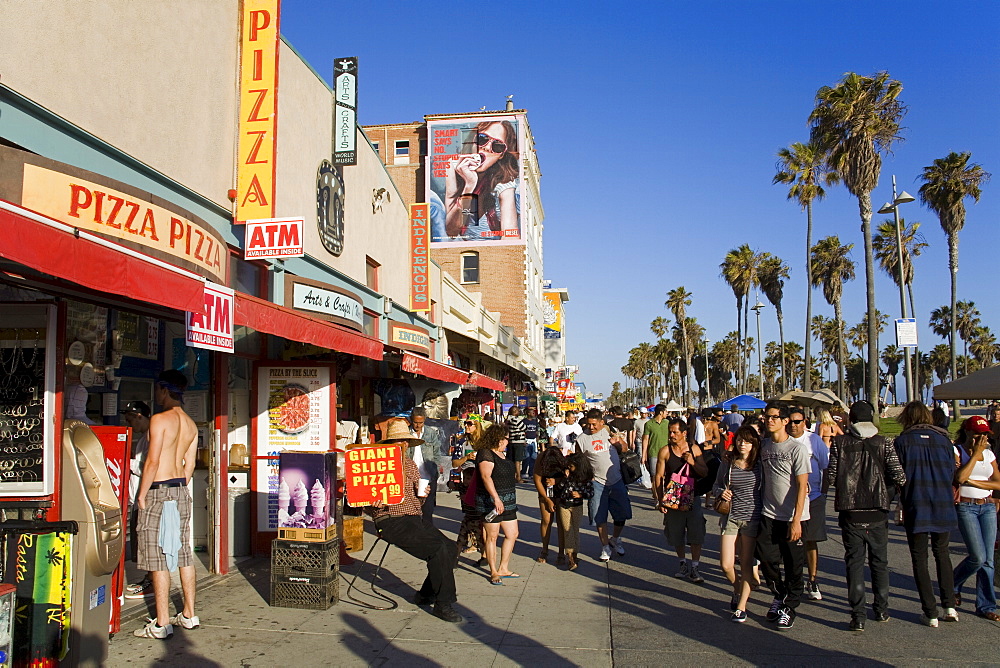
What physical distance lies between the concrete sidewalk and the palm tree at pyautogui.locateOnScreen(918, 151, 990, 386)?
32665 mm

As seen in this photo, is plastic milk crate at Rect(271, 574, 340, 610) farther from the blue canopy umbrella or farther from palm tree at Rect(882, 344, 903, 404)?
palm tree at Rect(882, 344, 903, 404)

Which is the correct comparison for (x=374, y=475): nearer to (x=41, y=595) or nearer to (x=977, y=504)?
(x=41, y=595)

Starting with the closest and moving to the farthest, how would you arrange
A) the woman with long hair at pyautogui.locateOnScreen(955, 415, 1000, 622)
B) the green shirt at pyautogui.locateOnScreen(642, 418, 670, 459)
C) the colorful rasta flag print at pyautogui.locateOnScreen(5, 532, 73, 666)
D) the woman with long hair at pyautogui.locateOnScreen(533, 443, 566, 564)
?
1. the colorful rasta flag print at pyautogui.locateOnScreen(5, 532, 73, 666)
2. the woman with long hair at pyautogui.locateOnScreen(955, 415, 1000, 622)
3. the woman with long hair at pyautogui.locateOnScreen(533, 443, 566, 564)
4. the green shirt at pyautogui.locateOnScreen(642, 418, 670, 459)

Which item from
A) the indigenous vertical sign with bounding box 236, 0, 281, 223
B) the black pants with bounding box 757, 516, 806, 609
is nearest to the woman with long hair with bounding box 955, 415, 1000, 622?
the black pants with bounding box 757, 516, 806, 609

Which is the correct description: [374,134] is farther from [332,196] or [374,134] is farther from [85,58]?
[85,58]

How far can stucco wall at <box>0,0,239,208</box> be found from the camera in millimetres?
6430

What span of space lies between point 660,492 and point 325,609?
12.6 feet

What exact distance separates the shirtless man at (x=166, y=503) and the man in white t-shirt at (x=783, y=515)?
476cm

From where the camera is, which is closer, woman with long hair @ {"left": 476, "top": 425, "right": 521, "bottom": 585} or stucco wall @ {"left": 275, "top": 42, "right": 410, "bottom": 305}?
woman with long hair @ {"left": 476, "top": 425, "right": 521, "bottom": 585}

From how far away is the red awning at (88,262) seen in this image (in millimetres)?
3557

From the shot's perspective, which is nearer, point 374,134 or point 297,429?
point 297,429

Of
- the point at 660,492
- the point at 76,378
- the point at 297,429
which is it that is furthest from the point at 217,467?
the point at 660,492

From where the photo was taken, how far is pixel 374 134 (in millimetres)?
41688

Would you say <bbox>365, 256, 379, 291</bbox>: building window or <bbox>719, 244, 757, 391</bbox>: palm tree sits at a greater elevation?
<bbox>719, 244, 757, 391</bbox>: palm tree
